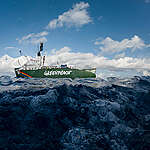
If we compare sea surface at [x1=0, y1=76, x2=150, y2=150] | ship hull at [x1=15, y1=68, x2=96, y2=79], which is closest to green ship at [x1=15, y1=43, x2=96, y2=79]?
ship hull at [x1=15, y1=68, x2=96, y2=79]

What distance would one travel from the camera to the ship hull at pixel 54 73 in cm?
2923

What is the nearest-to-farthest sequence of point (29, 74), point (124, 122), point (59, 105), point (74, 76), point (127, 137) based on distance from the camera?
point (127, 137) < point (124, 122) < point (59, 105) < point (29, 74) < point (74, 76)

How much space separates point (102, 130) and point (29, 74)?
26.4 meters

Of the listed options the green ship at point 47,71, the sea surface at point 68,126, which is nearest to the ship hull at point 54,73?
the green ship at point 47,71

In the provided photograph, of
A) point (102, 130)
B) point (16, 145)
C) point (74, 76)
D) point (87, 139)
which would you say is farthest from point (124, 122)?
point (74, 76)

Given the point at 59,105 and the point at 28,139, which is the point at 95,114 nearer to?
the point at 59,105

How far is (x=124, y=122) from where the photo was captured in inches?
294

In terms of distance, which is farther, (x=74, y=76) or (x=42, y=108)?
(x=74, y=76)

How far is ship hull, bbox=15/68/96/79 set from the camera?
2923 centimetres

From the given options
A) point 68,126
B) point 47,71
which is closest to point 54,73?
point 47,71

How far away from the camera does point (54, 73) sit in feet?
101

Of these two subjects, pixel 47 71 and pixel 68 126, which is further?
pixel 47 71

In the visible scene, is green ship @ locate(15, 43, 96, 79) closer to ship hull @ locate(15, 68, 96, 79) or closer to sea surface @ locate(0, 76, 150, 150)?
ship hull @ locate(15, 68, 96, 79)

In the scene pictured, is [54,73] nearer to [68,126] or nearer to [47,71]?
[47,71]
